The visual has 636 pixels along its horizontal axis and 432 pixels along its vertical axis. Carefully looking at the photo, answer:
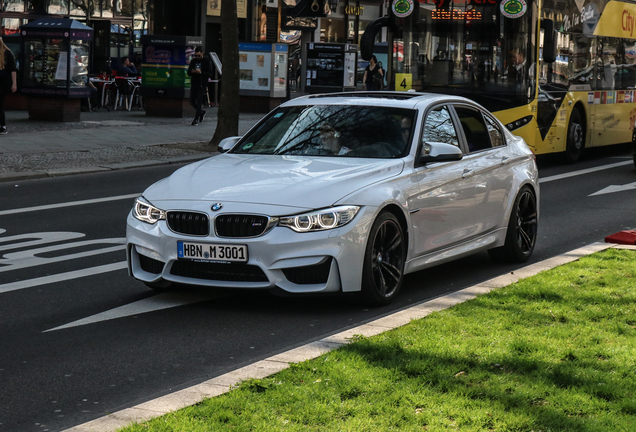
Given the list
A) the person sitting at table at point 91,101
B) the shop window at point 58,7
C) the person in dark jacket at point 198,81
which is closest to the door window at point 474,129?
the person in dark jacket at point 198,81

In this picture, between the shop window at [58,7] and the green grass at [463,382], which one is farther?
the shop window at [58,7]

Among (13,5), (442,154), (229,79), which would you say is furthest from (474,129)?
(13,5)

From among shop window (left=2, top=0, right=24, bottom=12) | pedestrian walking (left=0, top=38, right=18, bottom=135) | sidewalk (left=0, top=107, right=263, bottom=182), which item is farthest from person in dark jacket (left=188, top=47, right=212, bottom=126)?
shop window (left=2, top=0, right=24, bottom=12)

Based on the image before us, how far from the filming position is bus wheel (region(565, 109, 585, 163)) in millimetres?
19125

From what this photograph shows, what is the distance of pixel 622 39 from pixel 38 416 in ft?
61.3

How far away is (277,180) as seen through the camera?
7031 mm

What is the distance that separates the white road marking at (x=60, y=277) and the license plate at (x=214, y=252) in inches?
65.9

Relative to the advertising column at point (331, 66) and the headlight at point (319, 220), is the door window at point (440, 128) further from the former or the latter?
the advertising column at point (331, 66)

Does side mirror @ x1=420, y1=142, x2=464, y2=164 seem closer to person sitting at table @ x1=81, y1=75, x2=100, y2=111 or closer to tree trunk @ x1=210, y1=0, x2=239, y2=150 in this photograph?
tree trunk @ x1=210, y1=0, x2=239, y2=150

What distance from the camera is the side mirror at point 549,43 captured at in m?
16.9

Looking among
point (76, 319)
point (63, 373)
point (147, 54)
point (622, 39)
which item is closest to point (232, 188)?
point (76, 319)

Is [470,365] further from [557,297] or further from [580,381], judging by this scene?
[557,297]

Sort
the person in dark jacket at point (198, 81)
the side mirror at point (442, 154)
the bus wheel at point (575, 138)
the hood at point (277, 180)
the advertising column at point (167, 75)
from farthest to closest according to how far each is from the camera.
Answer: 1. the advertising column at point (167, 75)
2. the person in dark jacket at point (198, 81)
3. the bus wheel at point (575, 138)
4. the side mirror at point (442, 154)
5. the hood at point (277, 180)

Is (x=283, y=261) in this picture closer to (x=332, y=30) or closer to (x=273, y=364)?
(x=273, y=364)
